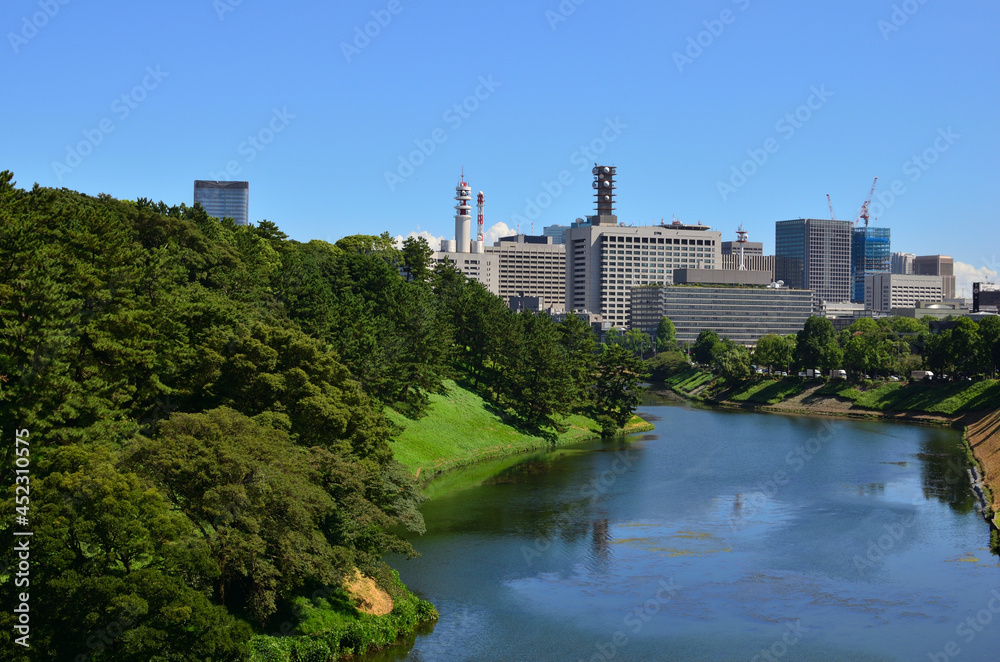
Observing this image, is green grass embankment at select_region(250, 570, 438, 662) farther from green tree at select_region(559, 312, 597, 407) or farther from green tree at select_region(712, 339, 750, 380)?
green tree at select_region(712, 339, 750, 380)

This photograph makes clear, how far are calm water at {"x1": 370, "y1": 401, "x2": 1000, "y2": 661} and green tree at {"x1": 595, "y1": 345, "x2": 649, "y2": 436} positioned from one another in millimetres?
23190

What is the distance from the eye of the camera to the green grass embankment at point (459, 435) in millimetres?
75500

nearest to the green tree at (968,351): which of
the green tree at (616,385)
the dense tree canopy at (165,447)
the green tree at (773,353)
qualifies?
the green tree at (773,353)

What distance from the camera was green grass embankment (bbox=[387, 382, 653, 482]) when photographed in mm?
75500

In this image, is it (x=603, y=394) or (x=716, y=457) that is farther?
(x=603, y=394)

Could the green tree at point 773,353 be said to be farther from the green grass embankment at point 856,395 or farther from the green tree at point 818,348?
the green tree at point 818,348

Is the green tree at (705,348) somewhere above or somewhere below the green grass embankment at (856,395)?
above

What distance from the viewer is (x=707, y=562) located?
4919cm

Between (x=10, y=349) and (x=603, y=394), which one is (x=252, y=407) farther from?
(x=603, y=394)

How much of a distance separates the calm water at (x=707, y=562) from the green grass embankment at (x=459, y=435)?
11.3 feet

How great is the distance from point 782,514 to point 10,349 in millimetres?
45383

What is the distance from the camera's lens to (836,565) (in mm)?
Answer: 48719

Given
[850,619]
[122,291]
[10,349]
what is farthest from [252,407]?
[850,619]

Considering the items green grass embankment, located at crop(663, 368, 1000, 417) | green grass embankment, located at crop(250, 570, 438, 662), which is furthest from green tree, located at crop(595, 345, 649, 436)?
green grass embankment, located at crop(250, 570, 438, 662)
